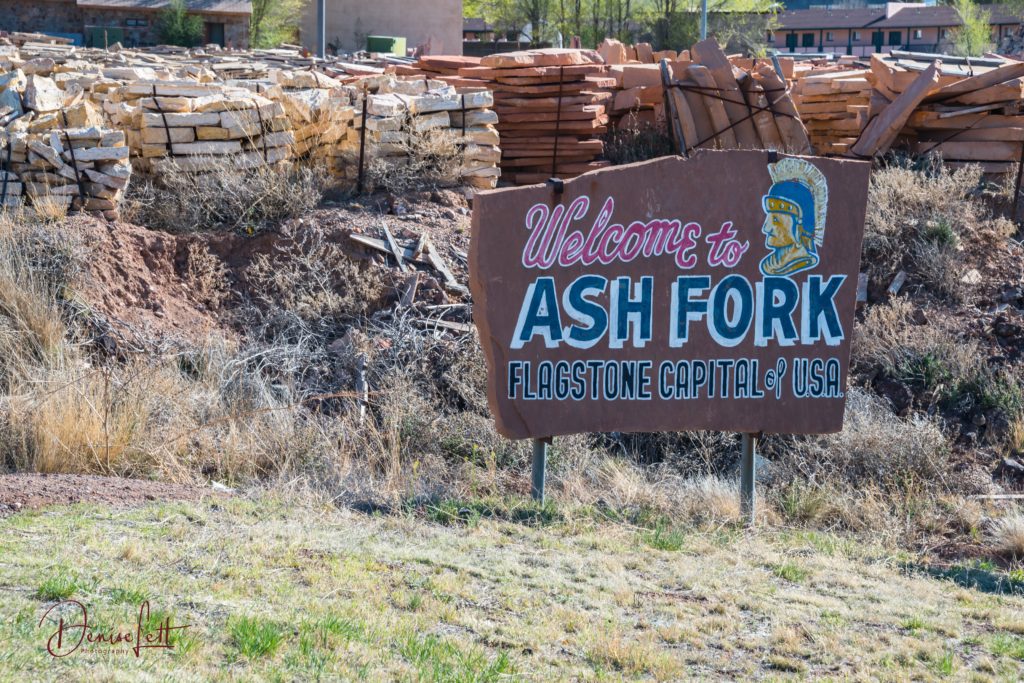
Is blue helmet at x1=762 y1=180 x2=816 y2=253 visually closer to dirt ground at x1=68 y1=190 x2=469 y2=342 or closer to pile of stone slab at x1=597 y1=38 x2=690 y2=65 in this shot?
dirt ground at x1=68 y1=190 x2=469 y2=342

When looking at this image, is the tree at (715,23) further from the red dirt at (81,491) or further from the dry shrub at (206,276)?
the red dirt at (81,491)

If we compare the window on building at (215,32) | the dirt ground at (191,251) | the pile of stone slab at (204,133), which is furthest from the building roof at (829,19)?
the pile of stone slab at (204,133)

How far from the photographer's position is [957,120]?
571 inches

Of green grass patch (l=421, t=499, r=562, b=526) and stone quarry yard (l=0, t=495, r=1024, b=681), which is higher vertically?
stone quarry yard (l=0, t=495, r=1024, b=681)

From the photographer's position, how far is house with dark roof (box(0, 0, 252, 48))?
41.3 metres

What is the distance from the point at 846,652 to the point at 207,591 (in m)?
2.59

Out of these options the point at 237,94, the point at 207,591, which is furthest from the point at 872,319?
the point at 207,591

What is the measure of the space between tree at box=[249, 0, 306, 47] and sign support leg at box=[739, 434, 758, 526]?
130ft

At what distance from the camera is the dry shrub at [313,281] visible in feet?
36.2

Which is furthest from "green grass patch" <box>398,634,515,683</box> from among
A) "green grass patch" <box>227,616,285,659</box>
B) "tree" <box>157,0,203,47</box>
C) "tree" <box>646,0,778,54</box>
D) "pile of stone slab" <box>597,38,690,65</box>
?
"tree" <box>646,0,778,54</box>

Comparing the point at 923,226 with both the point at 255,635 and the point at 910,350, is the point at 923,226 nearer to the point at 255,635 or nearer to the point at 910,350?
the point at 910,350

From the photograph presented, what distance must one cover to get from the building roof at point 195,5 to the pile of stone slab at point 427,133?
101ft

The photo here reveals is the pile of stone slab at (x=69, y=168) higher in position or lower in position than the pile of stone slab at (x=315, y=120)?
lower

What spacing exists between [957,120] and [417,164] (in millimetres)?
6749
